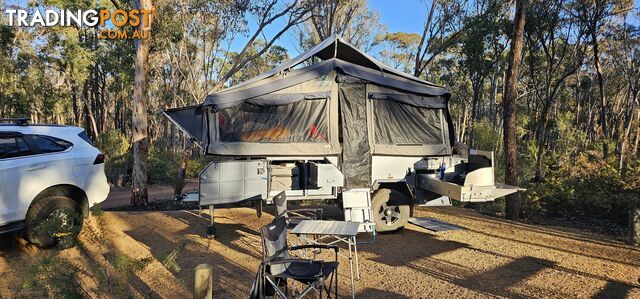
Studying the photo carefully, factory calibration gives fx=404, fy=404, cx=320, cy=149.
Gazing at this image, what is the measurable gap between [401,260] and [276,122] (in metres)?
2.88

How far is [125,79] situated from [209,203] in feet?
55.3

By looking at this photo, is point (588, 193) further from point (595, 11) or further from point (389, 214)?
point (595, 11)

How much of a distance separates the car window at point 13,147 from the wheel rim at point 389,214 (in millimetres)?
5139

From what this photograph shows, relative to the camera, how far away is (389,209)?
6.91 metres

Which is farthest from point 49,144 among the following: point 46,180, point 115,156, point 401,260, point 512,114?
point 115,156

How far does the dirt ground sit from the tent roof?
2269mm

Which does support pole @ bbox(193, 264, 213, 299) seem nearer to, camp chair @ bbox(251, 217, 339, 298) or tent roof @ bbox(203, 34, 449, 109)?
camp chair @ bbox(251, 217, 339, 298)

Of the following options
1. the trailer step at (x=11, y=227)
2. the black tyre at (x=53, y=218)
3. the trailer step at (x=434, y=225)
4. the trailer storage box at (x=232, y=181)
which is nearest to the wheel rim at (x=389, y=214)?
the trailer step at (x=434, y=225)

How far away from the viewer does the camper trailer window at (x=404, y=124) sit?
6.92 meters

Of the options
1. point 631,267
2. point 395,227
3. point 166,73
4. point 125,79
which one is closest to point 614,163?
point 631,267

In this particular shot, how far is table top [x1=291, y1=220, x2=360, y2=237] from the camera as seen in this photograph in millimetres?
4066

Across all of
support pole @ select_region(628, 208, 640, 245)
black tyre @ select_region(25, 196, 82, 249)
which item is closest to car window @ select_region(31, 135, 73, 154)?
black tyre @ select_region(25, 196, 82, 249)

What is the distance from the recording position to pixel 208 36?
20094 mm

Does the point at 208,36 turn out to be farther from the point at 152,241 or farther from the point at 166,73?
the point at 152,241
